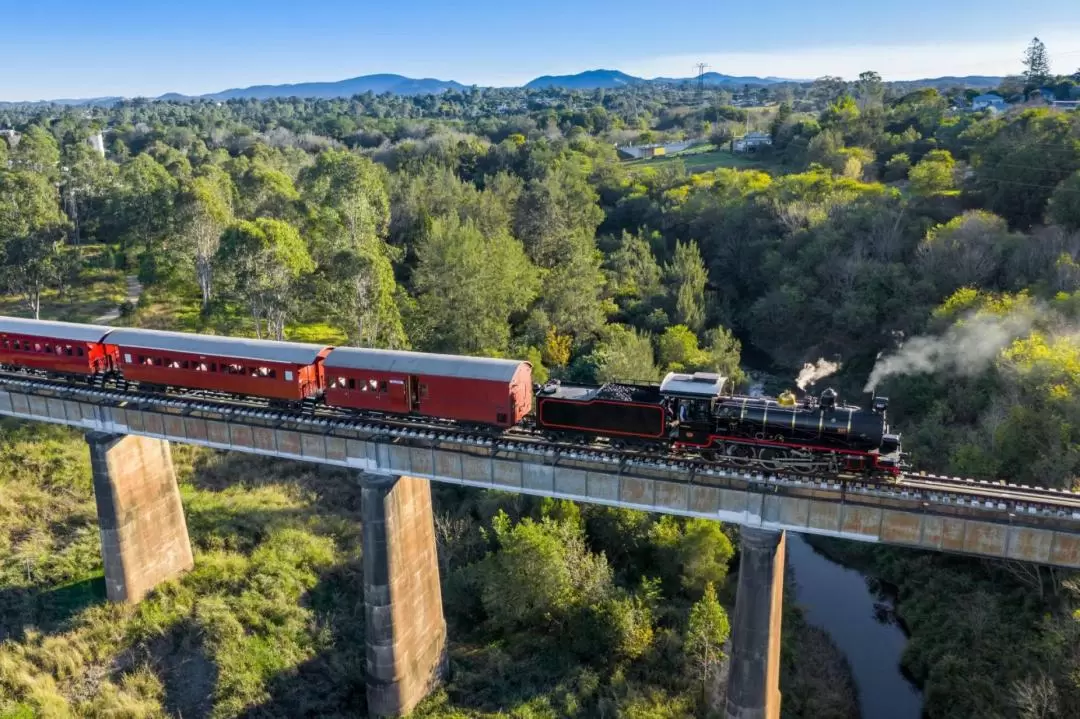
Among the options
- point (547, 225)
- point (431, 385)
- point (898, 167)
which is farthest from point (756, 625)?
point (898, 167)

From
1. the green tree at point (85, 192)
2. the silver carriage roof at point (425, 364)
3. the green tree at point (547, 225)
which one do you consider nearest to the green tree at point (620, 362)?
the silver carriage roof at point (425, 364)

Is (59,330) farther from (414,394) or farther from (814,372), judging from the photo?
(814,372)

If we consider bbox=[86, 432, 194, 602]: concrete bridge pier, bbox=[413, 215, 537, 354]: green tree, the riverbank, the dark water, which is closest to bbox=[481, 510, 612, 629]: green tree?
the dark water

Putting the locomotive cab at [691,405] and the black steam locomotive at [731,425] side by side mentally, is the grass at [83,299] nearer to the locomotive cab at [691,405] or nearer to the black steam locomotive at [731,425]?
the black steam locomotive at [731,425]

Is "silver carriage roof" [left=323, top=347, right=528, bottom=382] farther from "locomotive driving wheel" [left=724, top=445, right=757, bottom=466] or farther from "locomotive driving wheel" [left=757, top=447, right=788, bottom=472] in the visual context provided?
"locomotive driving wheel" [left=757, top=447, right=788, bottom=472]

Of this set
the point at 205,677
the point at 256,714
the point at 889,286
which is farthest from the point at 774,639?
the point at 889,286

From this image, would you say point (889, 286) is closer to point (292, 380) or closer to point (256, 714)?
point (292, 380)
